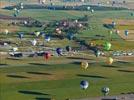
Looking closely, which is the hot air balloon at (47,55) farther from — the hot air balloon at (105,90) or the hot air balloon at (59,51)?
the hot air balloon at (105,90)

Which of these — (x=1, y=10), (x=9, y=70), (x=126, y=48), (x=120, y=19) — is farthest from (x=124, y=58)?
(x=1, y=10)

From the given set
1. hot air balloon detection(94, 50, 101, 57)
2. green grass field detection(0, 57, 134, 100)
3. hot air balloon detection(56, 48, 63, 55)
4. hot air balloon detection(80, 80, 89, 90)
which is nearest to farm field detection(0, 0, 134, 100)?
green grass field detection(0, 57, 134, 100)

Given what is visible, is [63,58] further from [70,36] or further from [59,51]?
[70,36]

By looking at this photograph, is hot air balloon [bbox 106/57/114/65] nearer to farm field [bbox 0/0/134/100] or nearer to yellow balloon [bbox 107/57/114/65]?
yellow balloon [bbox 107/57/114/65]

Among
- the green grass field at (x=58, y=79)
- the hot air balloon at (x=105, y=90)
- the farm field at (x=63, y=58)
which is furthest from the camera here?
the farm field at (x=63, y=58)

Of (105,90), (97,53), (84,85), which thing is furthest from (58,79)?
(97,53)

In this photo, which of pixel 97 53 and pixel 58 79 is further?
pixel 97 53

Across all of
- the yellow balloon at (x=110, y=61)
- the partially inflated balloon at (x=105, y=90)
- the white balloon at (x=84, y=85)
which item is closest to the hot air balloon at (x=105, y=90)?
the partially inflated balloon at (x=105, y=90)

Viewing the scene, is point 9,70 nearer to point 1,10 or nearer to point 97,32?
point 97,32
